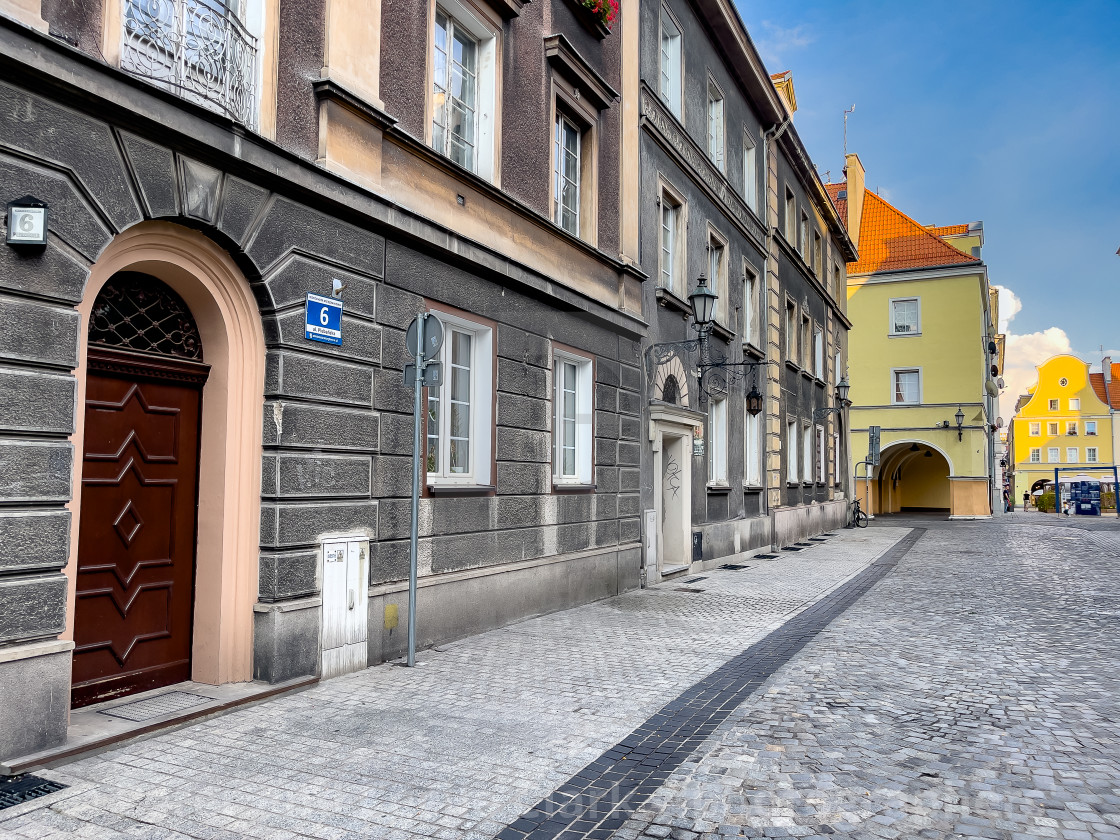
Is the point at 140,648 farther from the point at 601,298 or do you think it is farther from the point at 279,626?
the point at 601,298

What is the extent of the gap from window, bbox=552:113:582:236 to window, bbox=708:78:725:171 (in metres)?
6.74

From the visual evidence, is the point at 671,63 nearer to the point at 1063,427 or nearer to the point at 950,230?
the point at 950,230

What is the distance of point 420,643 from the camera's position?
306 inches

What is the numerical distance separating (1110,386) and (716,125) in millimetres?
72416

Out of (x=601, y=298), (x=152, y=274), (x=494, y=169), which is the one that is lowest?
(x=152, y=274)

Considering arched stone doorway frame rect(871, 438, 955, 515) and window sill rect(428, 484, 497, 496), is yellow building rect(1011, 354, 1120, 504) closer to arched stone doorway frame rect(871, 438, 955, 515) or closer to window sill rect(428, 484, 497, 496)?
arched stone doorway frame rect(871, 438, 955, 515)

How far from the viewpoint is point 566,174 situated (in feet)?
37.4

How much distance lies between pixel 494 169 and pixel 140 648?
5845 mm

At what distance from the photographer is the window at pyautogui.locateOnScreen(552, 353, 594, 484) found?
35.7 ft

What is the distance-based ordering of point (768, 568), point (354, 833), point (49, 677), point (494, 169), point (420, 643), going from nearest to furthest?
point (354, 833) → point (49, 677) → point (420, 643) → point (494, 169) → point (768, 568)

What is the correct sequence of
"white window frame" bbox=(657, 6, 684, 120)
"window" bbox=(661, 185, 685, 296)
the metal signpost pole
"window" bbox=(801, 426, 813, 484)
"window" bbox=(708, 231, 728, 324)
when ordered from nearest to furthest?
the metal signpost pole < "window" bbox=(661, 185, 685, 296) < "white window frame" bbox=(657, 6, 684, 120) < "window" bbox=(708, 231, 728, 324) < "window" bbox=(801, 426, 813, 484)

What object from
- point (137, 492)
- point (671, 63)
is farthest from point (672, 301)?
point (137, 492)

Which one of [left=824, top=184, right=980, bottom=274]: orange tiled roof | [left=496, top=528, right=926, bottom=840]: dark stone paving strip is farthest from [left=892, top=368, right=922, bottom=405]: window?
[left=496, top=528, right=926, bottom=840]: dark stone paving strip

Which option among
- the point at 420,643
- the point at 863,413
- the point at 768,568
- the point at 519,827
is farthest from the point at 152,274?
the point at 863,413
